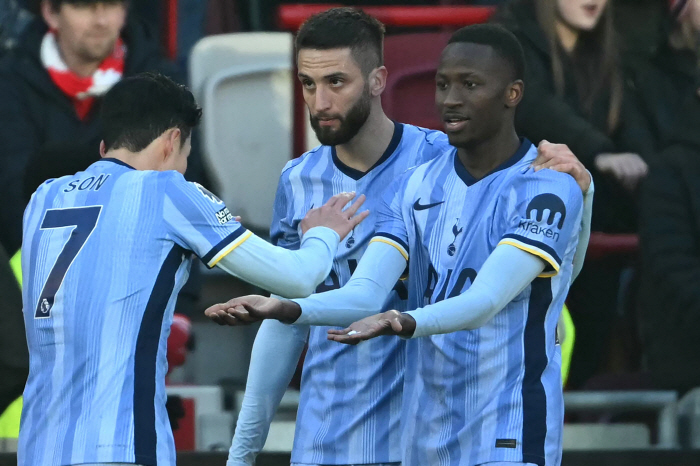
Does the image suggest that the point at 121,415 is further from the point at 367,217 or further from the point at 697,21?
the point at 697,21

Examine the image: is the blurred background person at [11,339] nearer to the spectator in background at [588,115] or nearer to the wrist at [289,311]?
the wrist at [289,311]

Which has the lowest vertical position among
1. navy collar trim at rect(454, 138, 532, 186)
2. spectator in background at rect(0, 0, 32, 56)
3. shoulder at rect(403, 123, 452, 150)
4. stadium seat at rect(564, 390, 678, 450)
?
stadium seat at rect(564, 390, 678, 450)

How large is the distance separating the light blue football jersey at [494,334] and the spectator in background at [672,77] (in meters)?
2.26

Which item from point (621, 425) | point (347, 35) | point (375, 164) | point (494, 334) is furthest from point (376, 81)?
point (621, 425)

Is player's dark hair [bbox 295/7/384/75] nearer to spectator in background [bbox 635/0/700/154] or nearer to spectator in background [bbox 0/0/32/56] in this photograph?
spectator in background [bbox 635/0/700/154]

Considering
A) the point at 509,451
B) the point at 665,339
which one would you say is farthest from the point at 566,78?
the point at 509,451

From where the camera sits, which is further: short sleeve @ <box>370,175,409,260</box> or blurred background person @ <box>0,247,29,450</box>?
blurred background person @ <box>0,247,29,450</box>

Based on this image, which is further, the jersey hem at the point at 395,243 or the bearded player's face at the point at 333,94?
the bearded player's face at the point at 333,94

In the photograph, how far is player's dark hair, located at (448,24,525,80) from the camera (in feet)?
12.5

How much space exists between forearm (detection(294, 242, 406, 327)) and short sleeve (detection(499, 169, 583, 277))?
1.28 feet

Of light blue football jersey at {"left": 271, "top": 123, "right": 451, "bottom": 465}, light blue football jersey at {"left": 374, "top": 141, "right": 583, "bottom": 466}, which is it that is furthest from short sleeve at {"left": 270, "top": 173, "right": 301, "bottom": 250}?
light blue football jersey at {"left": 374, "top": 141, "right": 583, "bottom": 466}

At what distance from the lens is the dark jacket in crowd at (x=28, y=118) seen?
225 inches

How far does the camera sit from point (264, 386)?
4387 millimetres

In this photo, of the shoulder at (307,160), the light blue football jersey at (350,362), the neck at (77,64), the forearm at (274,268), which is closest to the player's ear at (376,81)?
the light blue football jersey at (350,362)
